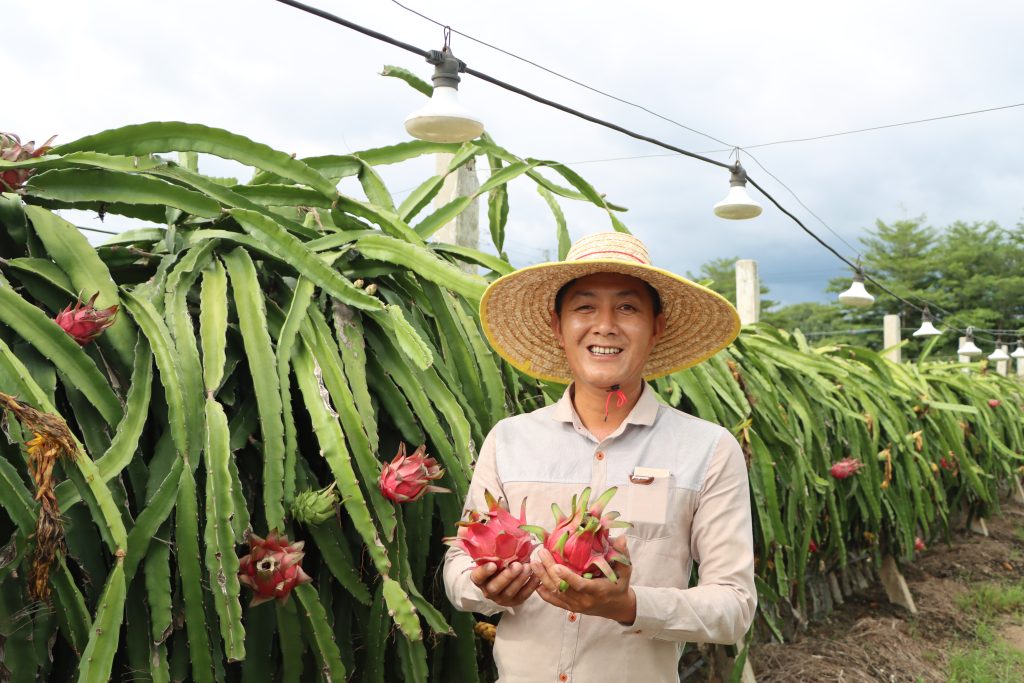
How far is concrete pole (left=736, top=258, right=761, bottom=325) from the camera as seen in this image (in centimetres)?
701

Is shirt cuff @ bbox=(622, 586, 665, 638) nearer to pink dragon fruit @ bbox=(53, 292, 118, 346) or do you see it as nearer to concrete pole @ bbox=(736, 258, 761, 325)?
pink dragon fruit @ bbox=(53, 292, 118, 346)

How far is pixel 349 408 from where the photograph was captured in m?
1.56

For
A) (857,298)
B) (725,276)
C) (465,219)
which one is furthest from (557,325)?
(725,276)

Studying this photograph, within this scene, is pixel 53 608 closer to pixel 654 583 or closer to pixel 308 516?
pixel 308 516

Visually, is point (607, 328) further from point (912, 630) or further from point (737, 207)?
point (737, 207)

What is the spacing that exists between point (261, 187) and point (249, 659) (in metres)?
1.13

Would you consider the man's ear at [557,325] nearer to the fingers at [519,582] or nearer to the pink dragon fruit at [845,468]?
the fingers at [519,582]

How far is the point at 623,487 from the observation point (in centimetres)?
128

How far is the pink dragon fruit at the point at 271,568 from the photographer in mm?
1350

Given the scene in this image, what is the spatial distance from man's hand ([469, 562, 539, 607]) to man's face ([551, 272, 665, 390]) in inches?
14.6

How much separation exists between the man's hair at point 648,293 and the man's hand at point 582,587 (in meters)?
0.56

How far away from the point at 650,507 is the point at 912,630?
4085 millimetres

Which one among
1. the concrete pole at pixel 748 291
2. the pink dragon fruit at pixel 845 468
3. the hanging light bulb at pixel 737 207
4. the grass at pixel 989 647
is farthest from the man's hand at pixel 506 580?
the concrete pole at pixel 748 291

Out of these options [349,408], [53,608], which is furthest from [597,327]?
[53,608]
